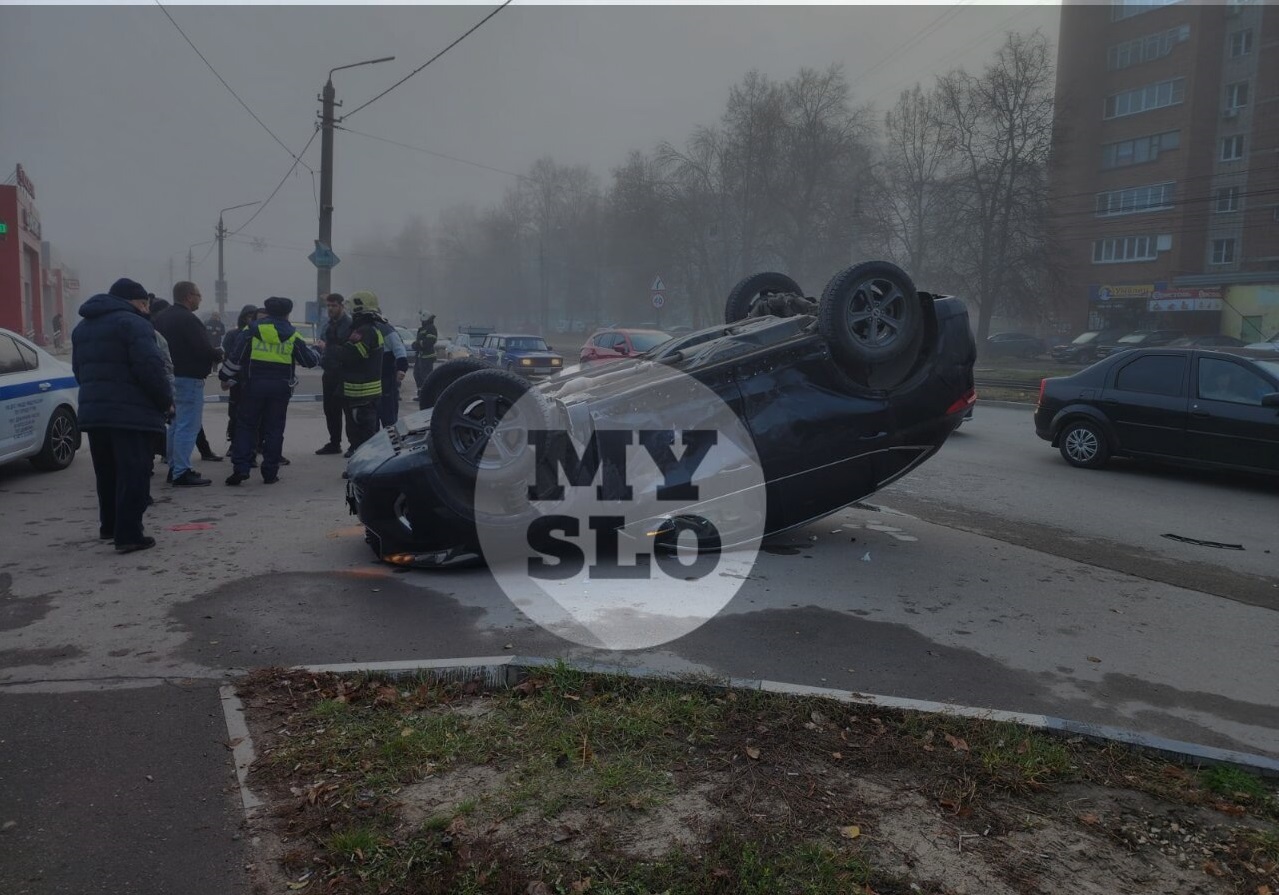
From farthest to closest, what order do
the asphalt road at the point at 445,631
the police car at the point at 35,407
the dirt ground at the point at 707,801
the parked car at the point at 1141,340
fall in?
the parked car at the point at 1141,340 < the police car at the point at 35,407 < the asphalt road at the point at 445,631 < the dirt ground at the point at 707,801

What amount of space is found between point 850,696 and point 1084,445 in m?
8.57

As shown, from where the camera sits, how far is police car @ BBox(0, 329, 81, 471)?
30.4 feet

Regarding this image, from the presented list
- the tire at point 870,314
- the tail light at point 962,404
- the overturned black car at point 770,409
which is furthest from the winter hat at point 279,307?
the tail light at point 962,404

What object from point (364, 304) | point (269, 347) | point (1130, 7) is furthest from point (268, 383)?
point (1130, 7)

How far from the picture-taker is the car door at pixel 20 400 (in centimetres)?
920

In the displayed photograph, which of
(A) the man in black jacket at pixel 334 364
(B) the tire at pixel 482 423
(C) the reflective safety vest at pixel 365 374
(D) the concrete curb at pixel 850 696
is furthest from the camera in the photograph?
(A) the man in black jacket at pixel 334 364

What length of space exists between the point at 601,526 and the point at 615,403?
82 centimetres

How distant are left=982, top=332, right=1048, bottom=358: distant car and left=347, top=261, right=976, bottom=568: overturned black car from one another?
4430 cm

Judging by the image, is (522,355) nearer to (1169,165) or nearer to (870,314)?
(870,314)

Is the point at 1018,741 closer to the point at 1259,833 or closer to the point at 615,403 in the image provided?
the point at 1259,833

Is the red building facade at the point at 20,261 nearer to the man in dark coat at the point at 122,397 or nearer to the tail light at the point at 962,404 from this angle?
the man in dark coat at the point at 122,397

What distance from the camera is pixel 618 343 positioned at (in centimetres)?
2188

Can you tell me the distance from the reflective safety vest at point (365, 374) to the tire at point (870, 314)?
18.1 ft

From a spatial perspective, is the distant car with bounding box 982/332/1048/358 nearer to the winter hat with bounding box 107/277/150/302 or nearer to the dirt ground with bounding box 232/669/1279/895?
the winter hat with bounding box 107/277/150/302
